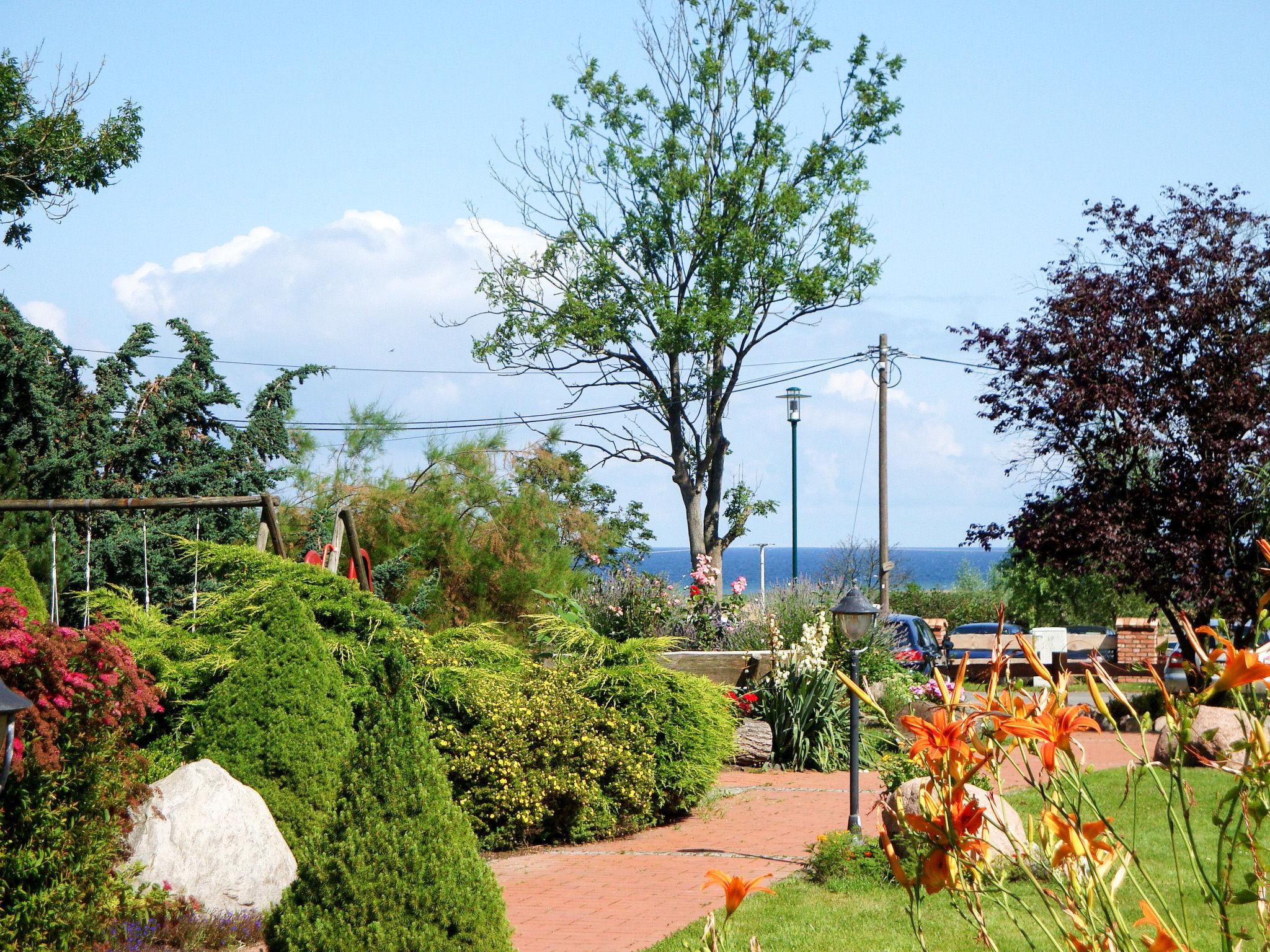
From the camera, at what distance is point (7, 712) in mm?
3391

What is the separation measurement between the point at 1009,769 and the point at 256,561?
785 centimetres

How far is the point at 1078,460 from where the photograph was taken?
48.7 feet

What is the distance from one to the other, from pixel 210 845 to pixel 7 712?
8.93 feet

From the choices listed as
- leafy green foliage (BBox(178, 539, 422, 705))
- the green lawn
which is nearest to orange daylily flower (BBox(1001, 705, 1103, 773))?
the green lawn

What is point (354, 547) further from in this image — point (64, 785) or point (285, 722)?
point (64, 785)

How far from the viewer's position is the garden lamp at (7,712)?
133 inches

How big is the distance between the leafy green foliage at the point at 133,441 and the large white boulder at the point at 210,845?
8.45 m

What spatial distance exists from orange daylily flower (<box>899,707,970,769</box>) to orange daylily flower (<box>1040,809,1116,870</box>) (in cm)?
16

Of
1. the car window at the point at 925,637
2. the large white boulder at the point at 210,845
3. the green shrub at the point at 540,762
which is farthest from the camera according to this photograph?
the car window at the point at 925,637

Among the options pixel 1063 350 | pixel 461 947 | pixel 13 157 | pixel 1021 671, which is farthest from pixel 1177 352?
pixel 13 157

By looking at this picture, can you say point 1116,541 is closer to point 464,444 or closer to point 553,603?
point 553,603

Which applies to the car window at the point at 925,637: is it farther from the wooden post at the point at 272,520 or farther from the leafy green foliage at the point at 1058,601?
the leafy green foliage at the point at 1058,601

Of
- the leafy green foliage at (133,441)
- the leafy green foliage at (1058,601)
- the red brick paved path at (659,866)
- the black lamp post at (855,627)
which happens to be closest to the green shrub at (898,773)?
the black lamp post at (855,627)

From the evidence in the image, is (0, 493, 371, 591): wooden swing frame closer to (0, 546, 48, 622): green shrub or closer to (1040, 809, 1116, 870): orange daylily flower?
(0, 546, 48, 622): green shrub
